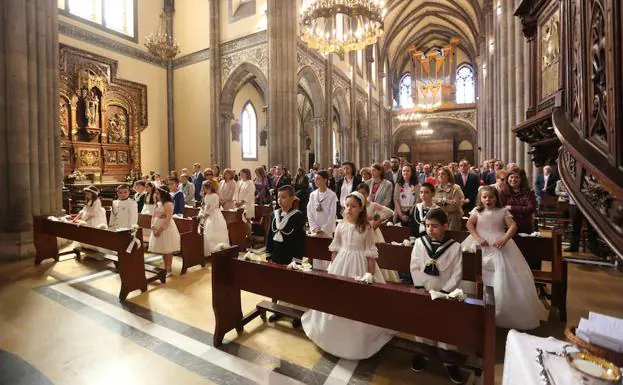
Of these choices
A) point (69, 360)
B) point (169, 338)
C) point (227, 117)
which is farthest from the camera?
point (227, 117)

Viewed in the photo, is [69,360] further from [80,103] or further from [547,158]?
[80,103]

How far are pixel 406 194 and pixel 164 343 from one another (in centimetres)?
427

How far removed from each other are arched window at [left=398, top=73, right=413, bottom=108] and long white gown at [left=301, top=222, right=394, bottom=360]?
31.3 m

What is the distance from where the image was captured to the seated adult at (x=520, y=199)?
177 inches

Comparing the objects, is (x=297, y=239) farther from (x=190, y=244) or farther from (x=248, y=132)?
(x=248, y=132)

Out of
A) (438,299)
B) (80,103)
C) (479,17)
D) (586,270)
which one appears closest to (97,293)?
(438,299)

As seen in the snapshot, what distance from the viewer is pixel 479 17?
2186 centimetres

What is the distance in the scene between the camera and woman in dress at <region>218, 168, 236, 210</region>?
316 inches

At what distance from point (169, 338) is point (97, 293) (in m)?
2.03

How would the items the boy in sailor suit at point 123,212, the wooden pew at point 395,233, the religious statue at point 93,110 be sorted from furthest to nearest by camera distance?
the religious statue at point 93,110
the boy in sailor suit at point 123,212
the wooden pew at point 395,233

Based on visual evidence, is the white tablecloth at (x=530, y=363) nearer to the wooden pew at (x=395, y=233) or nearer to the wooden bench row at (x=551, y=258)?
the wooden bench row at (x=551, y=258)

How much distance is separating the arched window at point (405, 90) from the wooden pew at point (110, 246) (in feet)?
101

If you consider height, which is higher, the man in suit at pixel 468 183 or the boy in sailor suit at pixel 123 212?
the man in suit at pixel 468 183

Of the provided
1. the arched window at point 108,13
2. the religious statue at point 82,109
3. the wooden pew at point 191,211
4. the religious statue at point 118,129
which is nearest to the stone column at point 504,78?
the wooden pew at point 191,211
